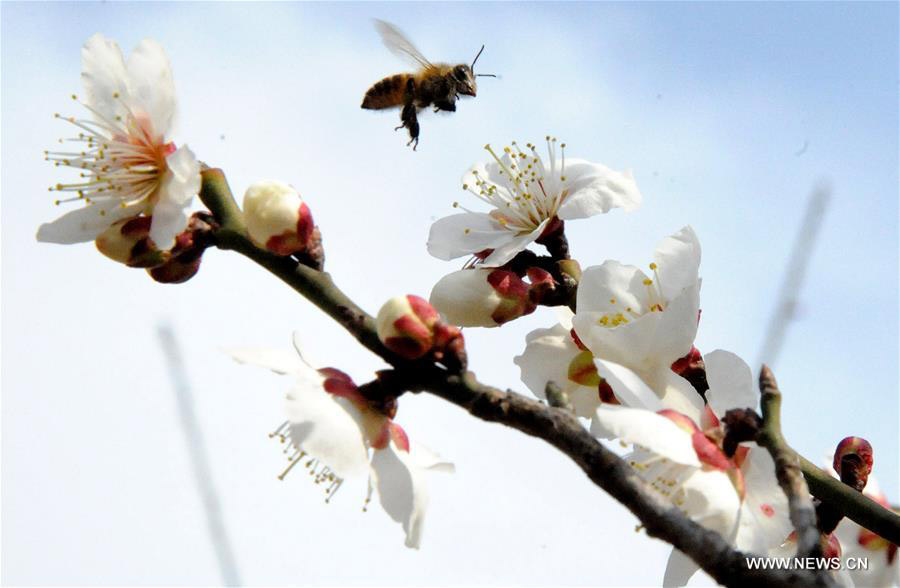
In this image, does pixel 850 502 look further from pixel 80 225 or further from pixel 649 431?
pixel 80 225

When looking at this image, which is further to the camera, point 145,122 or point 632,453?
point 145,122

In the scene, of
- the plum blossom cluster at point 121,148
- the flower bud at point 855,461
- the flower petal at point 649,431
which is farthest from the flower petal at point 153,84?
the flower bud at point 855,461

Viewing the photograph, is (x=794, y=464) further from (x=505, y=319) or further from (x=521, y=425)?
(x=505, y=319)

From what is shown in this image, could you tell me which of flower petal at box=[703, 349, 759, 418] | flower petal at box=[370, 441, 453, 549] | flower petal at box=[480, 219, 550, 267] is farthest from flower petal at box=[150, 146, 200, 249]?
flower petal at box=[703, 349, 759, 418]

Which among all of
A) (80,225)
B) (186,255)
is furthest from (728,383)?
(80,225)

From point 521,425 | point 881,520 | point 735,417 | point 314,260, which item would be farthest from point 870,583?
point 314,260

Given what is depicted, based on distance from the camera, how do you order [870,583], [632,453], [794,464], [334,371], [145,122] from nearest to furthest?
[794,464] < [334,371] < [632,453] < [145,122] < [870,583]

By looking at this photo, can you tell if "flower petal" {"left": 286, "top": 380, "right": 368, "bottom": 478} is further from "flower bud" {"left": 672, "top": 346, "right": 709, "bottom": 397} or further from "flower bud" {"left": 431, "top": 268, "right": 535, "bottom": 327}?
"flower bud" {"left": 672, "top": 346, "right": 709, "bottom": 397}
